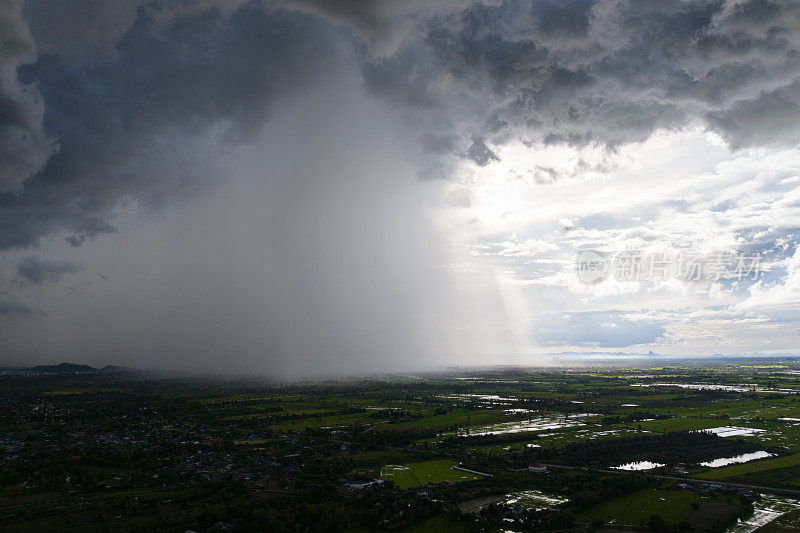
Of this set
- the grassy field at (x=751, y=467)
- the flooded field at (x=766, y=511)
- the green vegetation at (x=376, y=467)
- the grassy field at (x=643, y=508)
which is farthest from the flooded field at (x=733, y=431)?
the grassy field at (x=643, y=508)

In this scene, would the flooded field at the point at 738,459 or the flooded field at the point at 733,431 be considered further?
the flooded field at the point at 733,431

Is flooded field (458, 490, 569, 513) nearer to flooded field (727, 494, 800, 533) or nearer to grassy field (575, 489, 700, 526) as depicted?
grassy field (575, 489, 700, 526)

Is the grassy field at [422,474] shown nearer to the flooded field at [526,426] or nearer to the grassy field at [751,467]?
the flooded field at [526,426]

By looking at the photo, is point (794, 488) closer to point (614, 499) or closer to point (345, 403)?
point (614, 499)

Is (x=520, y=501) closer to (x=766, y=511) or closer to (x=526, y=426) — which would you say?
(x=766, y=511)

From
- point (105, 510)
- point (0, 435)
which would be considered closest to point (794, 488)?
point (105, 510)

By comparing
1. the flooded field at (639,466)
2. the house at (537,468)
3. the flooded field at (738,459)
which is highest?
the house at (537,468)

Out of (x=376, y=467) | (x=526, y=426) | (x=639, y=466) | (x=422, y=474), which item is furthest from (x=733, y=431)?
(x=376, y=467)
